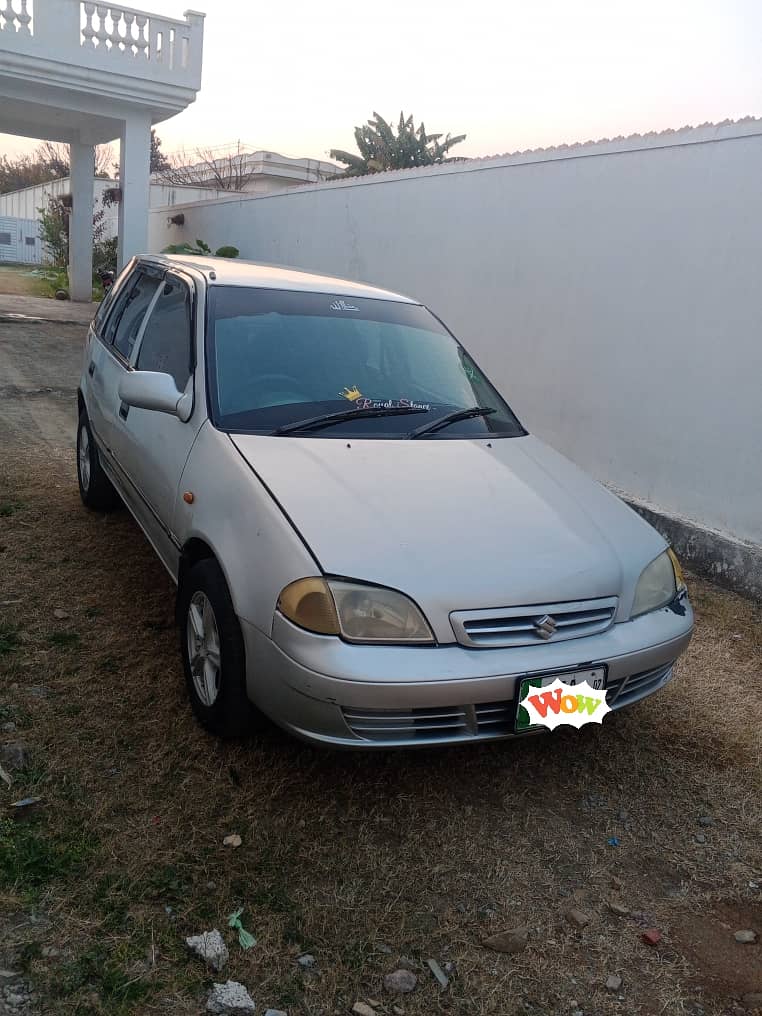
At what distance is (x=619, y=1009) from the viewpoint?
2.15 m

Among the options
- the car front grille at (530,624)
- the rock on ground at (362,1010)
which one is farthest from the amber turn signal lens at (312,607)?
the rock on ground at (362,1010)

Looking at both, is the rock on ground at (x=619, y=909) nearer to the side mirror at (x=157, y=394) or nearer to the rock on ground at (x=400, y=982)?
the rock on ground at (x=400, y=982)

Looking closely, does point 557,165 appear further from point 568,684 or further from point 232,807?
point 232,807

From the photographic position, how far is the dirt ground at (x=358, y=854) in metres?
2.16

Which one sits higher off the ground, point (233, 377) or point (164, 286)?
point (164, 286)

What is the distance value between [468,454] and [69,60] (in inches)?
501

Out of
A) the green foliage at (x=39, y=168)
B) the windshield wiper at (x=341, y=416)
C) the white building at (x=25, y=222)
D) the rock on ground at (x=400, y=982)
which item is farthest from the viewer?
the green foliage at (x=39, y=168)

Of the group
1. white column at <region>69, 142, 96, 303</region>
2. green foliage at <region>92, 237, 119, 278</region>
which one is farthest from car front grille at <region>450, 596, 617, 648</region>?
green foliage at <region>92, 237, 119, 278</region>

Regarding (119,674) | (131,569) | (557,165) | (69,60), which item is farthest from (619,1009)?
(69,60)

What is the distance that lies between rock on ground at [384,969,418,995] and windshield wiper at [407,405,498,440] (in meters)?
1.94

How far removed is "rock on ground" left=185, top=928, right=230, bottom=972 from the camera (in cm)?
216

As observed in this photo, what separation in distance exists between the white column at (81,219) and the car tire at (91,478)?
1409 centimetres

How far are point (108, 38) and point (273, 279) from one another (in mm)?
11572

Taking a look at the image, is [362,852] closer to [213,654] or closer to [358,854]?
[358,854]
